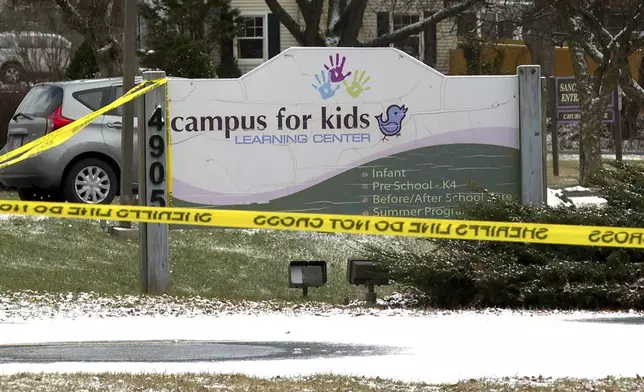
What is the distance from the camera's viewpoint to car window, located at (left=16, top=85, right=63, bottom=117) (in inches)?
661

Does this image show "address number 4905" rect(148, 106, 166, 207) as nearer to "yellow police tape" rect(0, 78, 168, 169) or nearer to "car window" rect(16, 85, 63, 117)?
"yellow police tape" rect(0, 78, 168, 169)

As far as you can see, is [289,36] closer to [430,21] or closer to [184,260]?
[430,21]

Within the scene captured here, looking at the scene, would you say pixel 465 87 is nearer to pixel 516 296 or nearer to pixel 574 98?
pixel 516 296

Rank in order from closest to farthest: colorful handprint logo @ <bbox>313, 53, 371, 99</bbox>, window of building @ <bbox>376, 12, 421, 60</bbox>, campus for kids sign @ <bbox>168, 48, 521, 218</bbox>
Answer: campus for kids sign @ <bbox>168, 48, 521, 218</bbox> → colorful handprint logo @ <bbox>313, 53, 371, 99</bbox> → window of building @ <bbox>376, 12, 421, 60</bbox>

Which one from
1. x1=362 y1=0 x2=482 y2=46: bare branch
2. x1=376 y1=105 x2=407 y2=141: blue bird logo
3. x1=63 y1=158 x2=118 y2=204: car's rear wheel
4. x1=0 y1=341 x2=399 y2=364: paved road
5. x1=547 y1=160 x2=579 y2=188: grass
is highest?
x1=362 y1=0 x2=482 y2=46: bare branch

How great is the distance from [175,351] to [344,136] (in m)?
4.14

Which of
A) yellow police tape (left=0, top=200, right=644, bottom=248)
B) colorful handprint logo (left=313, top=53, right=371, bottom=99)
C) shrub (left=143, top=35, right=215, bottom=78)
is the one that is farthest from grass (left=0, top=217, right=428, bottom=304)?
shrub (left=143, top=35, right=215, bottom=78)

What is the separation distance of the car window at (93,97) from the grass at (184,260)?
159cm

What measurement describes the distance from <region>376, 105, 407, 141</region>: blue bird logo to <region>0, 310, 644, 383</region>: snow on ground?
2314 millimetres

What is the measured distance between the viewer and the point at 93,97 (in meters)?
17.1

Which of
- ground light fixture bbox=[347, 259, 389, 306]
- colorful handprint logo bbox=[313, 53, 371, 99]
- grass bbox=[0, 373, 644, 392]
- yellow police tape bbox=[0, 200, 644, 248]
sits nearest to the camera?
grass bbox=[0, 373, 644, 392]

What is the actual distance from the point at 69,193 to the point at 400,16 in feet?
93.4

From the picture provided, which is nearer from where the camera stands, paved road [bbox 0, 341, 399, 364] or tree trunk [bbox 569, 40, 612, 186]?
paved road [bbox 0, 341, 399, 364]

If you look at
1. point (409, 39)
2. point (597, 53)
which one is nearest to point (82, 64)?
point (597, 53)
